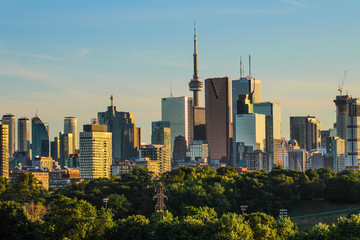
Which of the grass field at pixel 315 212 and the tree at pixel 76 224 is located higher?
the tree at pixel 76 224

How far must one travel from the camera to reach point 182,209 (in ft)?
502

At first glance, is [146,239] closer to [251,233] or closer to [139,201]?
[251,233]

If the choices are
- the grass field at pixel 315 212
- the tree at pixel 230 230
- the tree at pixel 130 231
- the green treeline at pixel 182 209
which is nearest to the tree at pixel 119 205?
the green treeline at pixel 182 209

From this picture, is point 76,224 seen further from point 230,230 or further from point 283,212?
point 283,212

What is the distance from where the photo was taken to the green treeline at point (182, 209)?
9844 cm

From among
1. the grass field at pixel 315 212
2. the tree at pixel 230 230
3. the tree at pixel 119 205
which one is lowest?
the grass field at pixel 315 212

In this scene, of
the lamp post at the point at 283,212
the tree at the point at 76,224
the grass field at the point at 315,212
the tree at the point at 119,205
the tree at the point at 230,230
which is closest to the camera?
the tree at the point at 230,230

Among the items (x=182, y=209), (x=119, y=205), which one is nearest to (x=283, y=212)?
(x=182, y=209)

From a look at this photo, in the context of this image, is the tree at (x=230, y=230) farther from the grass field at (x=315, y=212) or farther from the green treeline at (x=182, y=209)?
the grass field at (x=315, y=212)

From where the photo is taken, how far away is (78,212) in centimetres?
11238

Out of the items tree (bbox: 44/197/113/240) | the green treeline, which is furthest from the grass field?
tree (bbox: 44/197/113/240)

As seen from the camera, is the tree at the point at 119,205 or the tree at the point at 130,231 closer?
the tree at the point at 130,231

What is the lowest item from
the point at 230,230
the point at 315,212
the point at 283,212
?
the point at 315,212

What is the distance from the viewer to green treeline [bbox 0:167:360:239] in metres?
98.4
